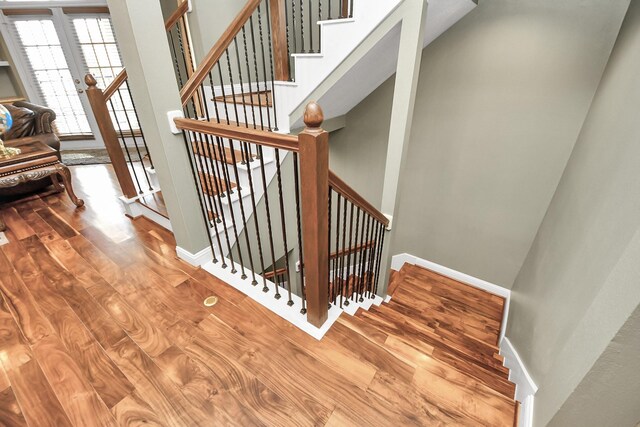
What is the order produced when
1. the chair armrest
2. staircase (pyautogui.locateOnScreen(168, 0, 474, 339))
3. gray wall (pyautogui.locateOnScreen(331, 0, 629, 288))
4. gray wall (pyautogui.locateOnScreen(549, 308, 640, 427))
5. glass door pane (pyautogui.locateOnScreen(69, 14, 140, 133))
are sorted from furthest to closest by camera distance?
glass door pane (pyautogui.locateOnScreen(69, 14, 140, 133)), the chair armrest, gray wall (pyautogui.locateOnScreen(331, 0, 629, 288)), staircase (pyautogui.locateOnScreen(168, 0, 474, 339)), gray wall (pyautogui.locateOnScreen(549, 308, 640, 427))

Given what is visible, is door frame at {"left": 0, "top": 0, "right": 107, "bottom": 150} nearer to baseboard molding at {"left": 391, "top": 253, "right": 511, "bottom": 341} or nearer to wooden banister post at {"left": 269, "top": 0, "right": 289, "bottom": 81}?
wooden banister post at {"left": 269, "top": 0, "right": 289, "bottom": 81}

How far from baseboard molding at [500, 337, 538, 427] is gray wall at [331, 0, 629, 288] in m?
1.17

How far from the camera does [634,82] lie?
59.4 inches

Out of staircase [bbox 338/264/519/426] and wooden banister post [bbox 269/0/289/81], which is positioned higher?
wooden banister post [bbox 269/0/289/81]

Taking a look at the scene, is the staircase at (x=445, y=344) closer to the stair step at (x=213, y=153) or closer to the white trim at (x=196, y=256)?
the white trim at (x=196, y=256)

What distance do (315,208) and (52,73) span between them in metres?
5.72

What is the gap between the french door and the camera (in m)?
4.17

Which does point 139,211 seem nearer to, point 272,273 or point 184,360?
point 272,273

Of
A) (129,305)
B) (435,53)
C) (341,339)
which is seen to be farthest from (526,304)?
(129,305)

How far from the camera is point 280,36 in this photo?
2.51 metres

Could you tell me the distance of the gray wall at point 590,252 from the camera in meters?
0.88

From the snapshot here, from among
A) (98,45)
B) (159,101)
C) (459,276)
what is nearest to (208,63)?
(159,101)

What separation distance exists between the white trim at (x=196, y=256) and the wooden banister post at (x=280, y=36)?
169 centimetres

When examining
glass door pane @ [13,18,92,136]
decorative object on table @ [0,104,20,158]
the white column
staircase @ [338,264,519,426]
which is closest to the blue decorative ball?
decorative object on table @ [0,104,20,158]
